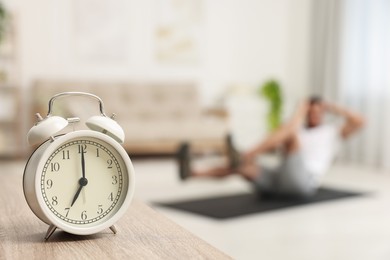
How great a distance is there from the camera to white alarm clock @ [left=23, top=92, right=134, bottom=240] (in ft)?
3.26

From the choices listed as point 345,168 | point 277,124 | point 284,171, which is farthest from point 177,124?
point 284,171

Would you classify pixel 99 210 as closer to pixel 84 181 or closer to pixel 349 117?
pixel 84 181

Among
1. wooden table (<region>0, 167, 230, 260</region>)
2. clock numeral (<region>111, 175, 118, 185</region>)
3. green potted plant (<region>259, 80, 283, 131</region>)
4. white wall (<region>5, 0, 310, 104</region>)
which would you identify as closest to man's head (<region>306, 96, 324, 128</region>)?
green potted plant (<region>259, 80, 283, 131</region>)

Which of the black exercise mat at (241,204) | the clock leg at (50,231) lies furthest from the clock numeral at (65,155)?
the black exercise mat at (241,204)

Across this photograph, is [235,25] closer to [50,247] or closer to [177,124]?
[177,124]

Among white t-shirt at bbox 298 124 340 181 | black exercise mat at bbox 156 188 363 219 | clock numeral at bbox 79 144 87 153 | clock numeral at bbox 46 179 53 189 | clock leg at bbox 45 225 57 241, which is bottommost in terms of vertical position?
black exercise mat at bbox 156 188 363 219

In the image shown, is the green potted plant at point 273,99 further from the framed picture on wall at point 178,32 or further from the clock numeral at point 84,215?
the clock numeral at point 84,215

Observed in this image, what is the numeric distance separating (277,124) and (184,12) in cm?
176

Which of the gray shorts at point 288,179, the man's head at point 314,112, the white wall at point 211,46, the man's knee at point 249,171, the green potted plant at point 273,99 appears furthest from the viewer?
the green potted plant at point 273,99

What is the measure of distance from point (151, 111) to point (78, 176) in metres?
6.25

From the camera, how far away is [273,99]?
763cm

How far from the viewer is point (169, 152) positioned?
6.91 meters

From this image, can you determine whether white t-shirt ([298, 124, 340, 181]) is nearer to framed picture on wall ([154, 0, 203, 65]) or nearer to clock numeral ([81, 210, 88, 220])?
framed picture on wall ([154, 0, 203, 65])

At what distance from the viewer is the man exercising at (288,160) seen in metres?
4.54
